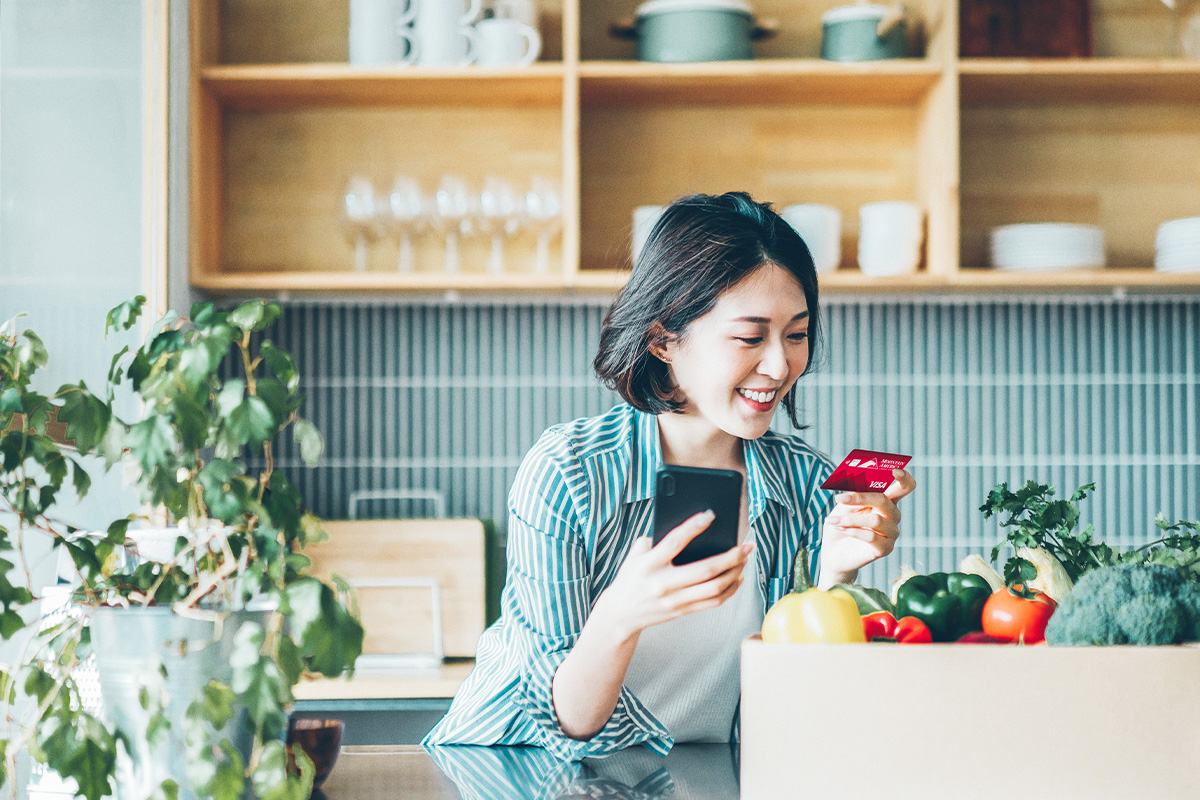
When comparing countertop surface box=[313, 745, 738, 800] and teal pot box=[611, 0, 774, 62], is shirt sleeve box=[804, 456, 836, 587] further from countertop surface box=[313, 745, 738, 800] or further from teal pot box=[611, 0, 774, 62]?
teal pot box=[611, 0, 774, 62]

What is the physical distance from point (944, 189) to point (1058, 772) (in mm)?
1652

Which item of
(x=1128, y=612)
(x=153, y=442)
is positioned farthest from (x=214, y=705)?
(x=1128, y=612)

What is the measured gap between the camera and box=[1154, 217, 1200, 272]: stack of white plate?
7.14 ft

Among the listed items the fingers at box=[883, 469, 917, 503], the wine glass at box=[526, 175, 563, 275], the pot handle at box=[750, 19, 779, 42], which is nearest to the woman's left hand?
the fingers at box=[883, 469, 917, 503]

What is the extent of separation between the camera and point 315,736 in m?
0.92

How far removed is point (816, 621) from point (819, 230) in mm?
1507

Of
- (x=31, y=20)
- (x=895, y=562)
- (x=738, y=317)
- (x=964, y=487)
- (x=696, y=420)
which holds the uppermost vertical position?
(x=31, y=20)

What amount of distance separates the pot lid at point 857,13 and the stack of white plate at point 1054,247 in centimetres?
53

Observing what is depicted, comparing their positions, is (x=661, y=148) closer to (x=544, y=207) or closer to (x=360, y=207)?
(x=544, y=207)

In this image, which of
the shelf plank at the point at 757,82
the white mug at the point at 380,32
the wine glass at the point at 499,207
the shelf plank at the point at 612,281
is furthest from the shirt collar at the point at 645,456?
the white mug at the point at 380,32

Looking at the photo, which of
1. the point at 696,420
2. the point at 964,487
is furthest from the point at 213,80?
the point at 964,487

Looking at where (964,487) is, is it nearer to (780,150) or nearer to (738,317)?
(780,150)

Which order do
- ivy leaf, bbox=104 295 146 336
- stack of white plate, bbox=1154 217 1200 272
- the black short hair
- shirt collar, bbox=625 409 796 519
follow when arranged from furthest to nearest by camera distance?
stack of white plate, bbox=1154 217 1200 272 → shirt collar, bbox=625 409 796 519 → the black short hair → ivy leaf, bbox=104 295 146 336

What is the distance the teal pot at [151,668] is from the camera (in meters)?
0.70
